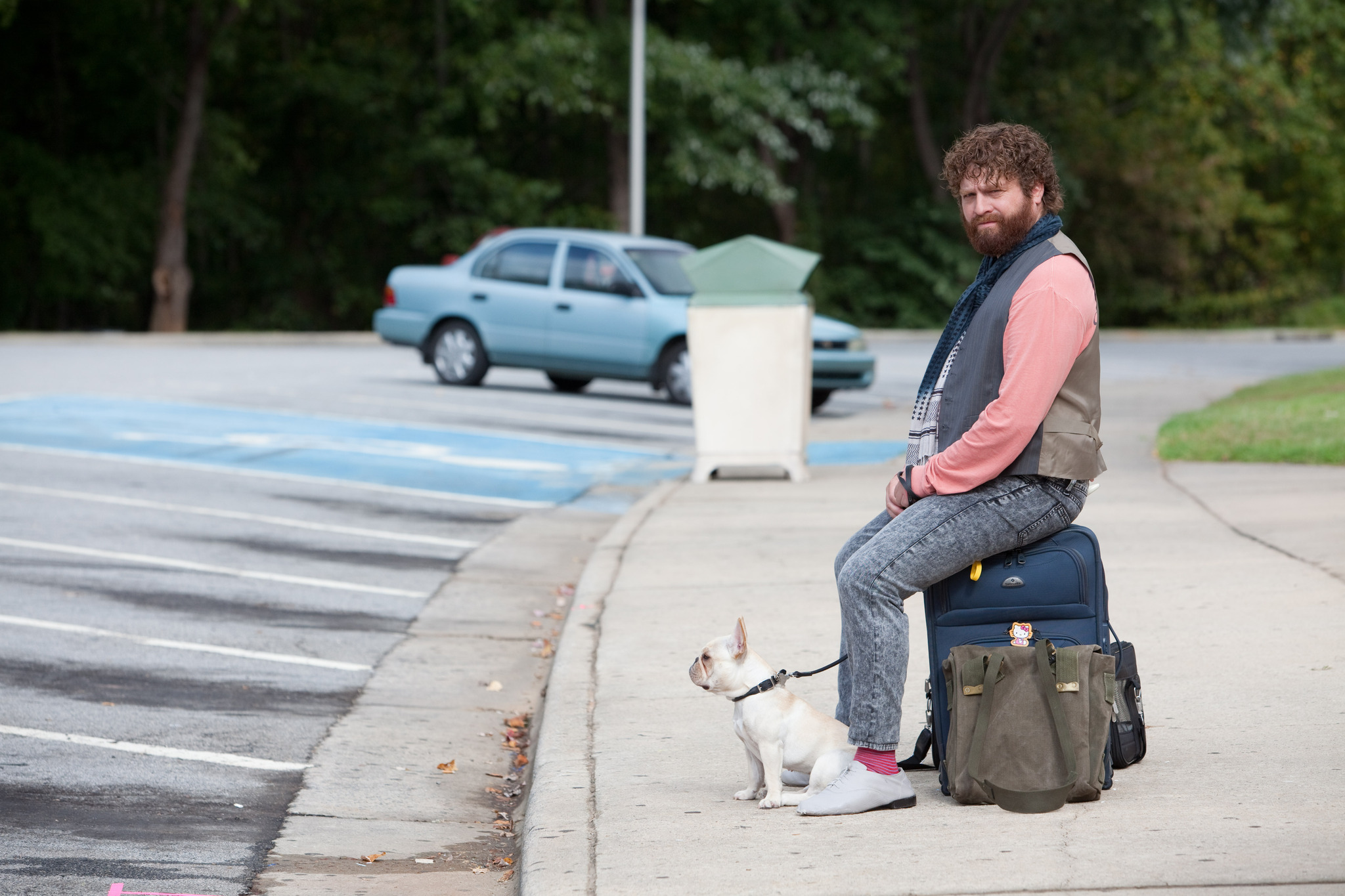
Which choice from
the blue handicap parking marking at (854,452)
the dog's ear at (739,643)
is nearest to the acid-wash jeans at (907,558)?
the dog's ear at (739,643)

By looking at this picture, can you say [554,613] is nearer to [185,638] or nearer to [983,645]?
[185,638]

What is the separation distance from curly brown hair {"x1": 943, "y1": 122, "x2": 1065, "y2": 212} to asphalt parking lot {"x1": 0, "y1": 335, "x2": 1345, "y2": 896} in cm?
264

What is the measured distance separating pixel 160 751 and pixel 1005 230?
324 centimetres

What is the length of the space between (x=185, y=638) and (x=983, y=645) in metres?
4.02

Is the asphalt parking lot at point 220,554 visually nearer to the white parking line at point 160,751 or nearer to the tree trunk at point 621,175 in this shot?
the white parking line at point 160,751

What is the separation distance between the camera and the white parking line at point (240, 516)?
9375 mm

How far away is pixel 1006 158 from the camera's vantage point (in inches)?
157

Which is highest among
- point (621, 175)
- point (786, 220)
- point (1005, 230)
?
point (621, 175)

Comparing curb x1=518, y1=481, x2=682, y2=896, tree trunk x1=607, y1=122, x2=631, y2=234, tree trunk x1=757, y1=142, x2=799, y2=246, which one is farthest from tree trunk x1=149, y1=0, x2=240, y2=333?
curb x1=518, y1=481, x2=682, y2=896

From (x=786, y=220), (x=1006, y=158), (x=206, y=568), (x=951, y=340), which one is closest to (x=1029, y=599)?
(x=951, y=340)

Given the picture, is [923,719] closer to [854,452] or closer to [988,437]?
[988,437]

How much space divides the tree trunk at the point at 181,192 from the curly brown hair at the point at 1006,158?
29.7 meters

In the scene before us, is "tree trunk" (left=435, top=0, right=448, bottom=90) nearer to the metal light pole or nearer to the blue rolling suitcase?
the metal light pole

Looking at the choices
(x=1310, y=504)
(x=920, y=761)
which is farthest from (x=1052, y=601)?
(x=1310, y=504)
